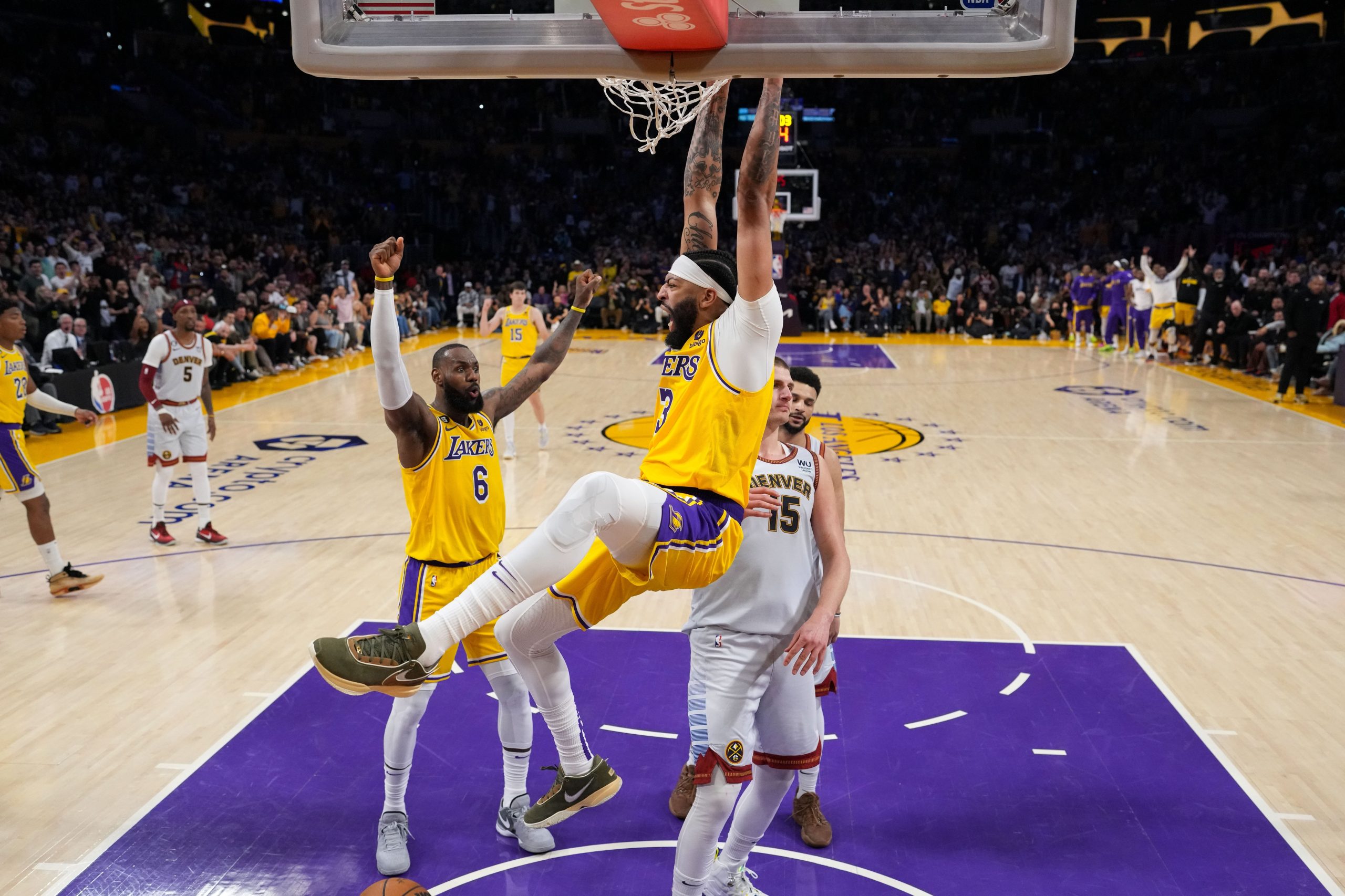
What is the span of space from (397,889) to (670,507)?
1.49 metres

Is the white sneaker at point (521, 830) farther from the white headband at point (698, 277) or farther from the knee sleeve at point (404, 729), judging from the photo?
the white headband at point (698, 277)

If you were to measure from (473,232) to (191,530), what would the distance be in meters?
26.3

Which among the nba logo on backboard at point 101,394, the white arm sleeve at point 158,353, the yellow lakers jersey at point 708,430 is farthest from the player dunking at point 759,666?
the nba logo on backboard at point 101,394

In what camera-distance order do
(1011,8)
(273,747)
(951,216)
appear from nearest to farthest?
(1011,8)
(273,747)
(951,216)

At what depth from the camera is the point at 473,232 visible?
33875 millimetres

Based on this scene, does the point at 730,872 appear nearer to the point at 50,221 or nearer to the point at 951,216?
the point at 50,221

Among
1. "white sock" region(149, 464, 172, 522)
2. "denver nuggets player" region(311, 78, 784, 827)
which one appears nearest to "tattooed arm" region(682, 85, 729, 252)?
"denver nuggets player" region(311, 78, 784, 827)

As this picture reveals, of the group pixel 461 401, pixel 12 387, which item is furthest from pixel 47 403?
pixel 461 401

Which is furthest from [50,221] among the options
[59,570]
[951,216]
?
[951,216]

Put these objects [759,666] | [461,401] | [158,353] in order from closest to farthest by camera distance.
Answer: [759,666]
[461,401]
[158,353]

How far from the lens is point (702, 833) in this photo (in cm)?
351

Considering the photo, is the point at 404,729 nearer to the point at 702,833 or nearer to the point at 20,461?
the point at 702,833

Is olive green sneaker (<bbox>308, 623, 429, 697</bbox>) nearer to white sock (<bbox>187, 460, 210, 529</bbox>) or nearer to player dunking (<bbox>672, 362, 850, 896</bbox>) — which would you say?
player dunking (<bbox>672, 362, 850, 896</bbox>)

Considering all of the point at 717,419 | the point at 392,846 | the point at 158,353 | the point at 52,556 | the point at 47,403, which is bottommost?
the point at 392,846
